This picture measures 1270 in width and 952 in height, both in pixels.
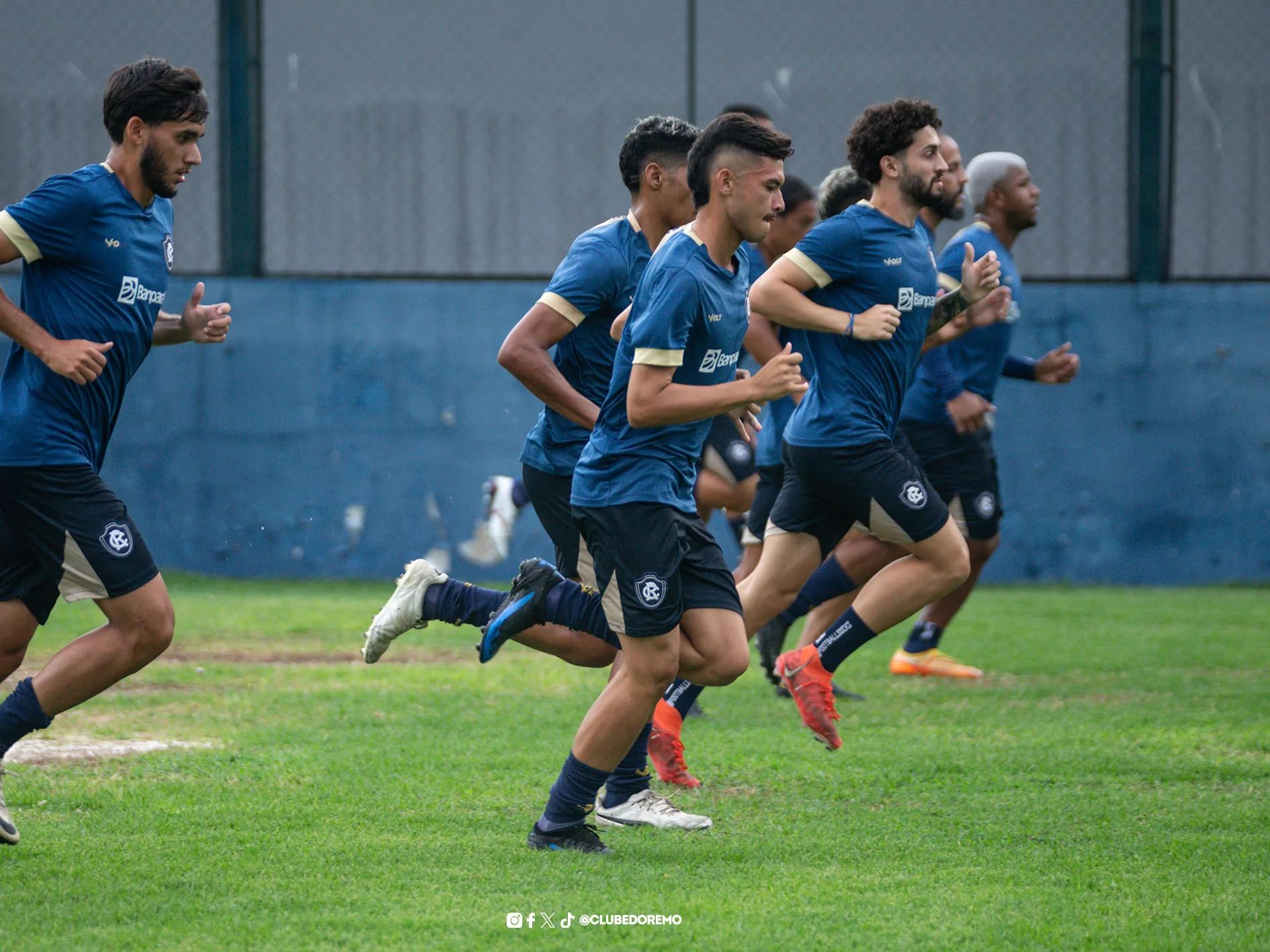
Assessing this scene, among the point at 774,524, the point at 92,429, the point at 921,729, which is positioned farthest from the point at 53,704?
the point at 921,729

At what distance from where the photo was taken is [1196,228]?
483 inches

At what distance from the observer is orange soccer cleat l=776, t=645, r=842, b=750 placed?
5027 mm

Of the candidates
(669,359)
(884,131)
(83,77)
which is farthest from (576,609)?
(83,77)

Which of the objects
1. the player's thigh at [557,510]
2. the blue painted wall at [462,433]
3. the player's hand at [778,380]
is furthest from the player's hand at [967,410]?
the blue painted wall at [462,433]

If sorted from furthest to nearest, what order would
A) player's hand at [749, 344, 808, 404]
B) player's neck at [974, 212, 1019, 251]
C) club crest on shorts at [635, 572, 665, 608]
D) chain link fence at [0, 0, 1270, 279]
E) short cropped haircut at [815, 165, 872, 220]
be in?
chain link fence at [0, 0, 1270, 279] → player's neck at [974, 212, 1019, 251] → short cropped haircut at [815, 165, 872, 220] → club crest on shorts at [635, 572, 665, 608] → player's hand at [749, 344, 808, 404]

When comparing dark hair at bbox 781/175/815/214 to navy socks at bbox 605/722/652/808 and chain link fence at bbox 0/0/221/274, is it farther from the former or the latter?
chain link fence at bbox 0/0/221/274

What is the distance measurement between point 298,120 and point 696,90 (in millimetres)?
3187

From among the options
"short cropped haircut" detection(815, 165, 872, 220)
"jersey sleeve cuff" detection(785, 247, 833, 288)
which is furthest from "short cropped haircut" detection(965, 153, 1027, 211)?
"jersey sleeve cuff" detection(785, 247, 833, 288)

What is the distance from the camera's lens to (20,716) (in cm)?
409

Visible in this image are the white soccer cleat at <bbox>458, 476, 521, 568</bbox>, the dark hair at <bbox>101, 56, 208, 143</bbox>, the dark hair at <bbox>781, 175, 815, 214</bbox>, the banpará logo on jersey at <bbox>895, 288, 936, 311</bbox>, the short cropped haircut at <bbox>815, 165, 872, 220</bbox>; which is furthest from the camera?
the white soccer cleat at <bbox>458, 476, 521, 568</bbox>

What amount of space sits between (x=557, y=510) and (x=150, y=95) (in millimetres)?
1762

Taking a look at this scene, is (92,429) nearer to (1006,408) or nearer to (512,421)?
(512,421)

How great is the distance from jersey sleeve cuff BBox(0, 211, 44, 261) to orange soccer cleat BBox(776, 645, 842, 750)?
2.72m

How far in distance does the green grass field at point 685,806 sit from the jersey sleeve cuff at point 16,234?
1632mm
